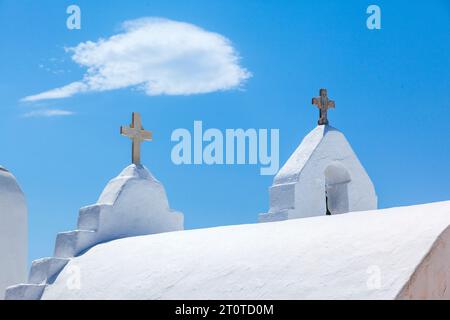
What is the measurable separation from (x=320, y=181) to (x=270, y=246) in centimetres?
385

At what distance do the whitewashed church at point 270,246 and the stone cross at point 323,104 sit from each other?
0.02 m

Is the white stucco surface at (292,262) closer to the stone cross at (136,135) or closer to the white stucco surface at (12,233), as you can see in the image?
the white stucco surface at (12,233)

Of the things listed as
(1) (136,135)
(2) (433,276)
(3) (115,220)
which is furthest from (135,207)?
(2) (433,276)

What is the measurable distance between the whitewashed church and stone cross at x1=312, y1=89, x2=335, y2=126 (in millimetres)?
17

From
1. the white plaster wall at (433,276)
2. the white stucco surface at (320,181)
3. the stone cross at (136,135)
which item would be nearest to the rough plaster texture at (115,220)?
the stone cross at (136,135)

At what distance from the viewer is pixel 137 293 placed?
25.3ft

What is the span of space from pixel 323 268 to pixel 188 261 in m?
2.03

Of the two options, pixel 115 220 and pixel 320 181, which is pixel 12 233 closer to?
pixel 115 220

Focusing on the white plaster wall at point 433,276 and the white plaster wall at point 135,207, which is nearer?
the white plaster wall at point 433,276

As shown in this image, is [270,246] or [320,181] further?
[320,181]

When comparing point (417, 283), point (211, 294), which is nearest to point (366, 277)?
point (417, 283)

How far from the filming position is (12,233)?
11250 millimetres

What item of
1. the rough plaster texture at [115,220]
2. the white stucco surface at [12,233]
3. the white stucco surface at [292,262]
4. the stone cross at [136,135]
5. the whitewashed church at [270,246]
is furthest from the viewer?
the stone cross at [136,135]

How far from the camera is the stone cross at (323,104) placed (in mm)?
11359
